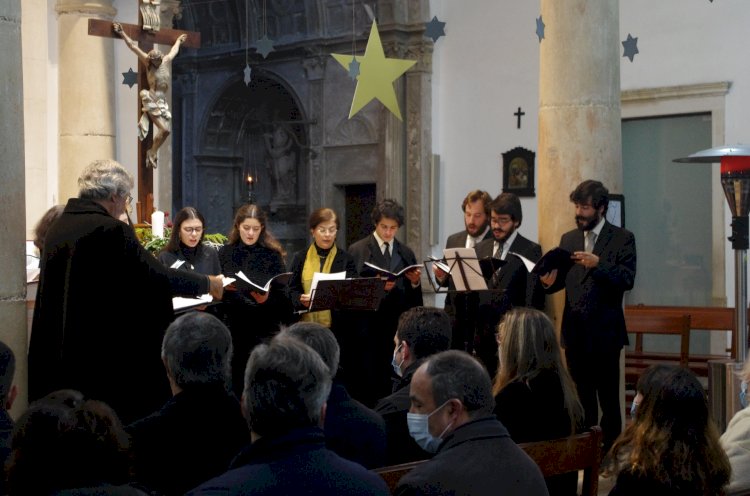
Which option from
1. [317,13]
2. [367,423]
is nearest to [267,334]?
[367,423]

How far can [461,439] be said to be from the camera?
3336 mm

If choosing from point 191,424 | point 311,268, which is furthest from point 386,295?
point 191,424

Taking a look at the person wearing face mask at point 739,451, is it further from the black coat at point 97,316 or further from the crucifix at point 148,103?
the crucifix at point 148,103

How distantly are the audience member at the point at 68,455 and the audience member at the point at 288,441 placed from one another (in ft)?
0.74

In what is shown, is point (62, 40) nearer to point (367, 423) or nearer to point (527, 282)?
point (527, 282)

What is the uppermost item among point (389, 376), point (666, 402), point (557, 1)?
point (557, 1)

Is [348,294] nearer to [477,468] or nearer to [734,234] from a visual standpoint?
[734,234]

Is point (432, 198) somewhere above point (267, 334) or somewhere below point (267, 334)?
above

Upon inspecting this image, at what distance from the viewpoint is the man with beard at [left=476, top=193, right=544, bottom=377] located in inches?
310

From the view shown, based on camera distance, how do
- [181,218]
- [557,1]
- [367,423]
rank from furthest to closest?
1. [557,1]
2. [181,218]
3. [367,423]

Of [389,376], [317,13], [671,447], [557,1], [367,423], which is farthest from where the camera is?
[317,13]

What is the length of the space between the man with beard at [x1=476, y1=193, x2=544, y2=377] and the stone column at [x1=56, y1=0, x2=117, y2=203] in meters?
5.43

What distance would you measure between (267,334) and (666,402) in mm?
4798

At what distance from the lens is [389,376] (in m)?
8.92
